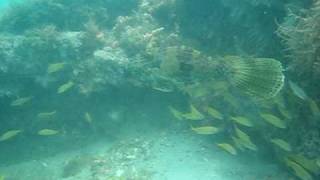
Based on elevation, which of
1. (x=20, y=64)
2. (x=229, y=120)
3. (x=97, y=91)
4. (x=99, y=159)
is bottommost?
(x=99, y=159)

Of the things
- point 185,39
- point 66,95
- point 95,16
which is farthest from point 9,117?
point 185,39

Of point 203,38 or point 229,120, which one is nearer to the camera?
point 229,120

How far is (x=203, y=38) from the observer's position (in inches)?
415

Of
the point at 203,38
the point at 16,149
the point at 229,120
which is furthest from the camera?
the point at 16,149

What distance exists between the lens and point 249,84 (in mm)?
6426

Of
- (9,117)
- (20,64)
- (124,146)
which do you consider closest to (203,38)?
(124,146)

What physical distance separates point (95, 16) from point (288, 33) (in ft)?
26.2

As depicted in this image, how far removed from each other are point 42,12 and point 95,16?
179cm

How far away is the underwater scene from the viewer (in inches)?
301

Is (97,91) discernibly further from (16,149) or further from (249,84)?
(249,84)

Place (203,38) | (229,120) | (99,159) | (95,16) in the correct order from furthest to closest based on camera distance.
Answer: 1. (95,16)
2. (203,38)
3. (99,159)
4. (229,120)

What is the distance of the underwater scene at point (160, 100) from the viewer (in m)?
7.66

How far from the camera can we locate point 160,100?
10.5 m

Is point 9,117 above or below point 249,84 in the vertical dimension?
below
